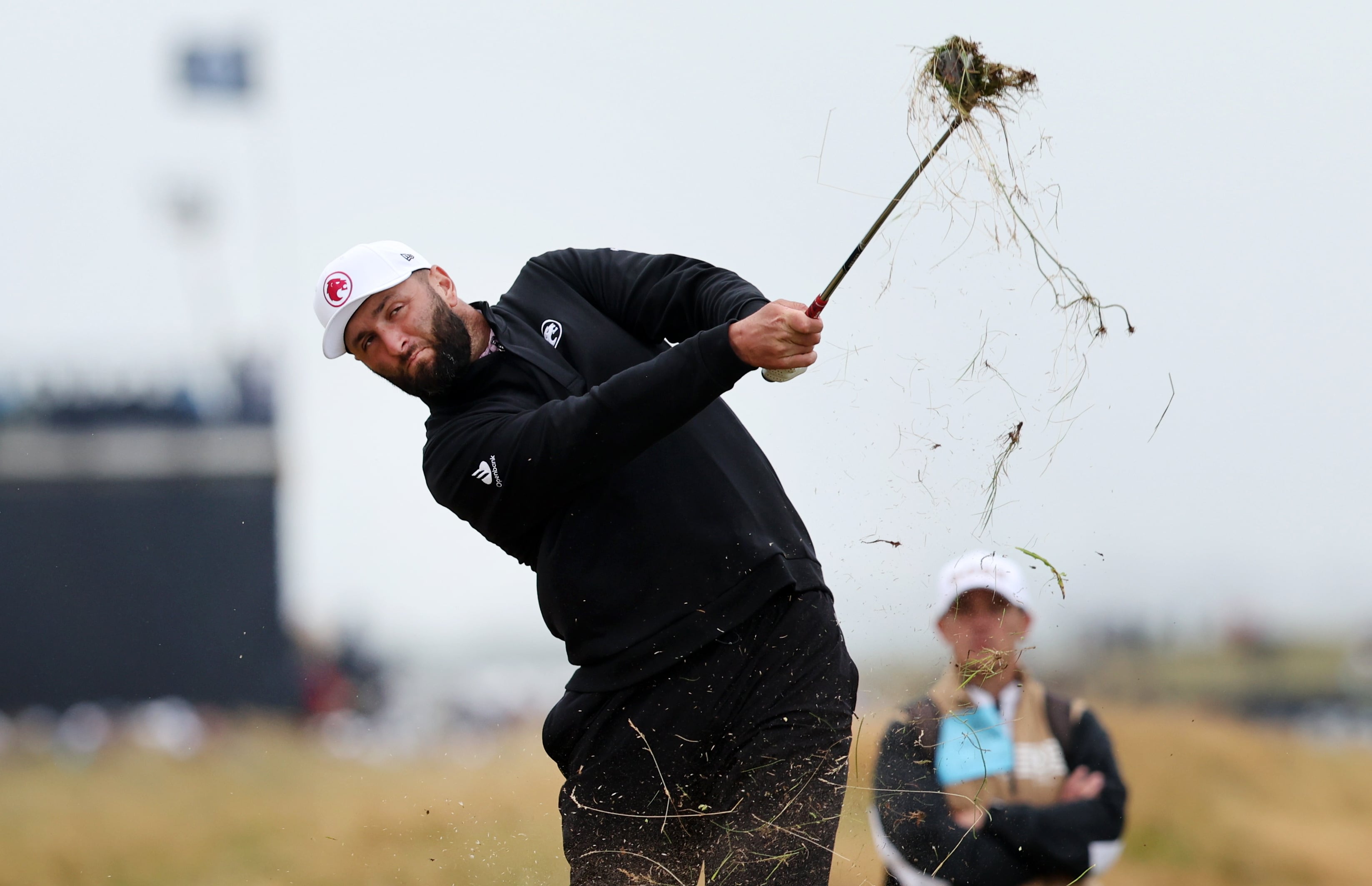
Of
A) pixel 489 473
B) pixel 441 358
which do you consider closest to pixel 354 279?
pixel 441 358

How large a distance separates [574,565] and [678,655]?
336 mm

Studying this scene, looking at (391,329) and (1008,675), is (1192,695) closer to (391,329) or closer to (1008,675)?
(1008,675)

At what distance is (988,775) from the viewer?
12.1ft

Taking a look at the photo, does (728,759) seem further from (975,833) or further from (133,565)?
(133,565)

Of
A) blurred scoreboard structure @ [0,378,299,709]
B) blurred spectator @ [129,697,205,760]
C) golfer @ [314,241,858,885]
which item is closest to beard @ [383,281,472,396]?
golfer @ [314,241,858,885]

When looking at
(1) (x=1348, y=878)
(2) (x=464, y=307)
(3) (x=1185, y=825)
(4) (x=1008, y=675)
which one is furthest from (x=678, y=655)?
(1) (x=1348, y=878)

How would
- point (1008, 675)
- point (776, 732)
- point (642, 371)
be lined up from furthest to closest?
point (1008, 675), point (776, 732), point (642, 371)

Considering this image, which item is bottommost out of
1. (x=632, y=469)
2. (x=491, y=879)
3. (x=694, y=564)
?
(x=491, y=879)

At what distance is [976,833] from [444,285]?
2214 mm

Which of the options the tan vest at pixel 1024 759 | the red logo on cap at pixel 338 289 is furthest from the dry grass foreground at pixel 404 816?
the red logo on cap at pixel 338 289

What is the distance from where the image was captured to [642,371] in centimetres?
274

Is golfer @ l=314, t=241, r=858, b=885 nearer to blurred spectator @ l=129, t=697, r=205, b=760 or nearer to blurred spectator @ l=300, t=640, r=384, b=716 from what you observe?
blurred spectator @ l=300, t=640, r=384, b=716

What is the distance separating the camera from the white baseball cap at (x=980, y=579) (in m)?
3.65

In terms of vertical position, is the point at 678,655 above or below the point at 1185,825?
above
